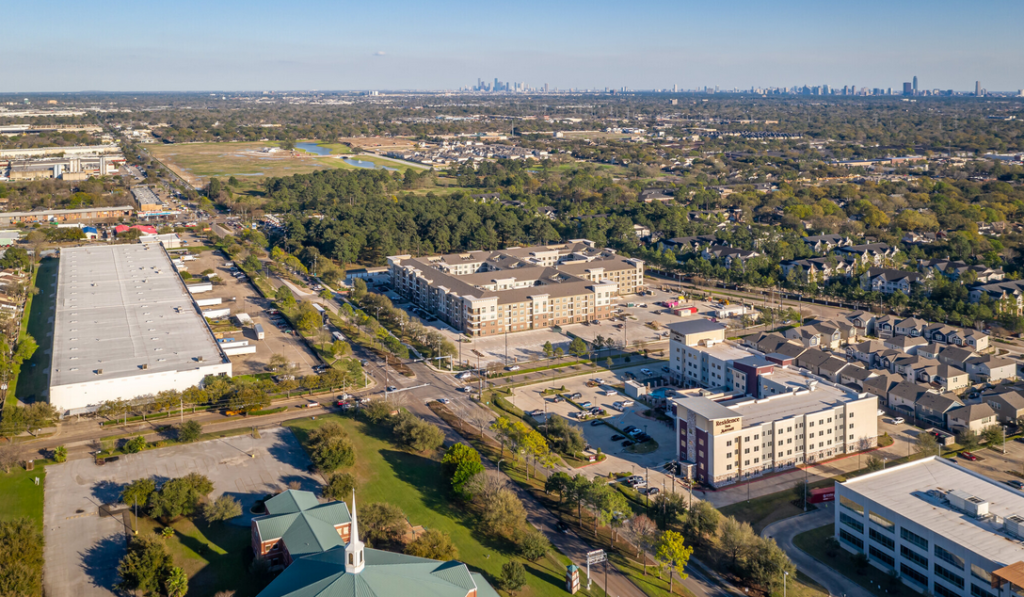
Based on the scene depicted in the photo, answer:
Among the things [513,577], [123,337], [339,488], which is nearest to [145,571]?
[339,488]

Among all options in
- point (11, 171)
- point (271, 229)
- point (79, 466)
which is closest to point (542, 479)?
point (79, 466)

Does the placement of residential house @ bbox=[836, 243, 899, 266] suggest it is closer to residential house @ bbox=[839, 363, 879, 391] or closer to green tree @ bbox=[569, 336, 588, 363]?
residential house @ bbox=[839, 363, 879, 391]

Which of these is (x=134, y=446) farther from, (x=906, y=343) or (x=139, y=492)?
(x=906, y=343)

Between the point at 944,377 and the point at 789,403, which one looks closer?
the point at 789,403

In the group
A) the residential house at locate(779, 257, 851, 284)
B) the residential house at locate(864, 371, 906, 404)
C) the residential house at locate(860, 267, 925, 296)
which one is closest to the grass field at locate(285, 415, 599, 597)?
the residential house at locate(864, 371, 906, 404)

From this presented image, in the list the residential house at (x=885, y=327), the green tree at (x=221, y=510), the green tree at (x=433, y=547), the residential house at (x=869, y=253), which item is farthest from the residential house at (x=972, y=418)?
the green tree at (x=221, y=510)

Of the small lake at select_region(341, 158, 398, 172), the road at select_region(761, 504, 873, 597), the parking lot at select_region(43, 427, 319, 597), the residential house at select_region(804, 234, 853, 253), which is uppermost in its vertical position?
the small lake at select_region(341, 158, 398, 172)

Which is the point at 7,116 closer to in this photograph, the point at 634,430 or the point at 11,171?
the point at 11,171

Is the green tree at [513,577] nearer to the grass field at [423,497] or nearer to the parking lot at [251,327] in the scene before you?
the grass field at [423,497]
